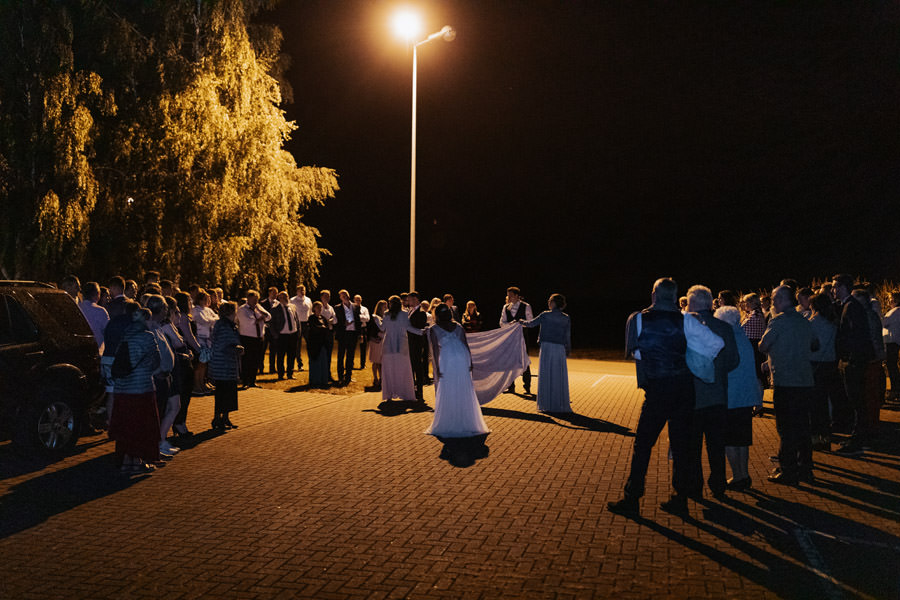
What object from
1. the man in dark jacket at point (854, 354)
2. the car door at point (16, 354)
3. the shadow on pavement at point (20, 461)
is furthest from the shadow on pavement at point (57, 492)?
the man in dark jacket at point (854, 354)

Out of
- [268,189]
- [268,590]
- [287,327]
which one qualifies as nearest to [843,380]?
[268,590]

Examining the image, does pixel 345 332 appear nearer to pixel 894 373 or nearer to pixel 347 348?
pixel 347 348

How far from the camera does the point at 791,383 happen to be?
8.30 m

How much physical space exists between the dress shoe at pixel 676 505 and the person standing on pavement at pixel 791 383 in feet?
6.10

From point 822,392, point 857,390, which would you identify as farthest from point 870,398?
point 822,392

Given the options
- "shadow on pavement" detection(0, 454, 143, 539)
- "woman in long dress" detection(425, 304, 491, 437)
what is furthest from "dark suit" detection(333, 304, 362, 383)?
"shadow on pavement" detection(0, 454, 143, 539)

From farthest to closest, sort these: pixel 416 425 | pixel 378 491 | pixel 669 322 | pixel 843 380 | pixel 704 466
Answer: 1. pixel 416 425
2. pixel 843 380
3. pixel 704 466
4. pixel 378 491
5. pixel 669 322

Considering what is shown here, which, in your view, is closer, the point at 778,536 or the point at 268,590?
the point at 268,590

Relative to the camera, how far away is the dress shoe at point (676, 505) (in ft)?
23.4

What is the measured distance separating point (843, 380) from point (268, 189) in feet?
60.7

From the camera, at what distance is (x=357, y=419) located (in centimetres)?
1271

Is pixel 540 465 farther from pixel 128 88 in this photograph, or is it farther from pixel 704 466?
pixel 128 88

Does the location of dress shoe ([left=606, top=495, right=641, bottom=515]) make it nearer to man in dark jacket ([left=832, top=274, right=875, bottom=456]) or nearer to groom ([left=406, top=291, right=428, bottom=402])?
man in dark jacket ([left=832, top=274, right=875, bottom=456])

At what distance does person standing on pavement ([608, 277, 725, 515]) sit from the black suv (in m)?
6.87
